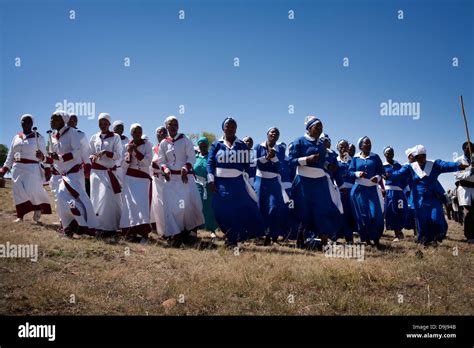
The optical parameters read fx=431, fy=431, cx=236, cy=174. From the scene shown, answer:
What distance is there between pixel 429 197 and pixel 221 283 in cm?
595

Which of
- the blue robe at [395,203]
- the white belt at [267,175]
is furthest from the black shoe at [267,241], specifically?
the blue robe at [395,203]

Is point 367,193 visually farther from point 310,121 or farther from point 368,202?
point 310,121

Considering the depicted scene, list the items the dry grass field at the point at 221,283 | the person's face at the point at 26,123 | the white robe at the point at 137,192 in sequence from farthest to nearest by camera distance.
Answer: the person's face at the point at 26,123 < the white robe at the point at 137,192 < the dry grass field at the point at 221,283

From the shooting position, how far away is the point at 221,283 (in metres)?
5.25

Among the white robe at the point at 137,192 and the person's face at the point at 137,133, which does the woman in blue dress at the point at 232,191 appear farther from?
the person's face at the point at 137,133

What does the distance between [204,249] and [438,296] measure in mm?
3981

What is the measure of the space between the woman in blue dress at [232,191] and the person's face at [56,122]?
3.13 m

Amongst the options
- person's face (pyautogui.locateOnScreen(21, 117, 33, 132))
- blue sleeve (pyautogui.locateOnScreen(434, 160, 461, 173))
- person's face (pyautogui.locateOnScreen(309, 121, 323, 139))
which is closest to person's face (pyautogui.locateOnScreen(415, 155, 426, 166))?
blue sleeve (pyautogui.locateOnScreen(434, 160, 461, 173))

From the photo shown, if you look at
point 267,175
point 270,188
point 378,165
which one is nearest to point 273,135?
point 267,175

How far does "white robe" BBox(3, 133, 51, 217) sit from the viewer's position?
10109mm

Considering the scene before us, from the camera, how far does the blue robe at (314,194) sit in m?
8.04

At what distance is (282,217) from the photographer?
949cm
